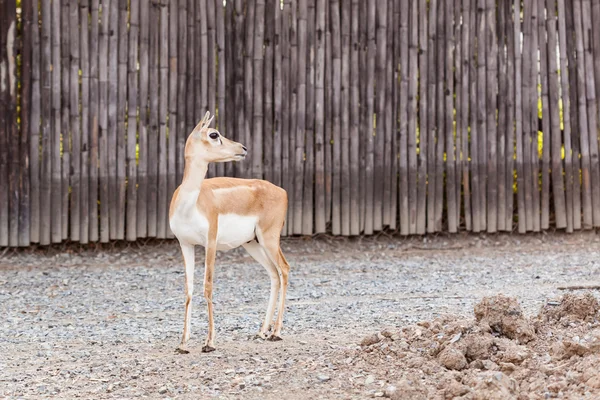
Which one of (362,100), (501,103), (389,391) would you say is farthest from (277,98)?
(389,391)

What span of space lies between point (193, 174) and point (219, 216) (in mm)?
406

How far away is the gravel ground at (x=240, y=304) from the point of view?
605 cm

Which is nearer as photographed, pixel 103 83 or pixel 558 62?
pixel 103 83

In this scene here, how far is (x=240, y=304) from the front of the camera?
8.84 metres

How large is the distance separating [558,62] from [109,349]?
23.7 feet

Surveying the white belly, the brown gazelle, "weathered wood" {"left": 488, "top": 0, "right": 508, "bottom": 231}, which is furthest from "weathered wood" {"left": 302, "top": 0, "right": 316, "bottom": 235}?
the white belly

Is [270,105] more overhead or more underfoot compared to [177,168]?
more overhead

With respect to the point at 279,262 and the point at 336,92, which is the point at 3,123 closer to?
the point at 336,92

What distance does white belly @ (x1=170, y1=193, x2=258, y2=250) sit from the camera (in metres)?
6.74

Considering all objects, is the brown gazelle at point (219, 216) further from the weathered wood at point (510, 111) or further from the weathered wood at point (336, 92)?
the weathered wood at point (510, 111)

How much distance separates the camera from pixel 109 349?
7.03 m

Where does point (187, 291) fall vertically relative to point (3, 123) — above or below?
below

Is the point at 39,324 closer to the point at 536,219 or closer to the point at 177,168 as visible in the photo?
the point at 177,168

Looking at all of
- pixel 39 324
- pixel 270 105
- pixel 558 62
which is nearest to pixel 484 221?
pixel 558 62
